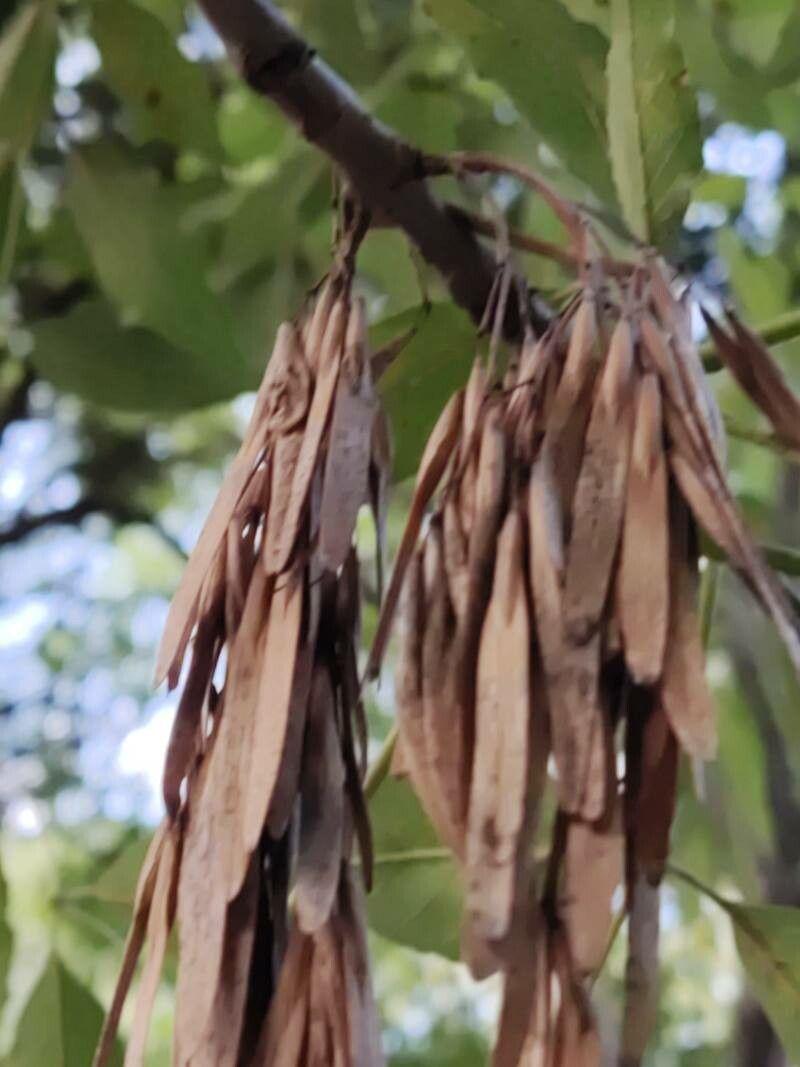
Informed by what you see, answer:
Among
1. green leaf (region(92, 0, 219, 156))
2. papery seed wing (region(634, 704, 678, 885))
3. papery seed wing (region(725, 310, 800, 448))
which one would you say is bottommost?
papery seed wing (region(634, 704, 678, 885))

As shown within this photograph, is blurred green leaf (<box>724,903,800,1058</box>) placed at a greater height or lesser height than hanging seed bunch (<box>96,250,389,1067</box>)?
lesser

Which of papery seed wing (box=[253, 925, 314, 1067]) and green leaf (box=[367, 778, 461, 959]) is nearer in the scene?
papery seed wing (box=[253, 925, 314, 1067])

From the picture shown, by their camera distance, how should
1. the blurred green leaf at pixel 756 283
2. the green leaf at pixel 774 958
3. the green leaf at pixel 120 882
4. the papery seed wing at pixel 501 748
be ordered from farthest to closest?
1. the blurred green leaf at pixel 756 283
2. the green leaf at pixel 120 882
3. the green leaf at pixel 774 958
4. the papery seed wing at pixel 501 748

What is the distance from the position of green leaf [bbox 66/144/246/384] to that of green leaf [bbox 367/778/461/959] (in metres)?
0.14

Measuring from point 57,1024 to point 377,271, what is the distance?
26 centimetres

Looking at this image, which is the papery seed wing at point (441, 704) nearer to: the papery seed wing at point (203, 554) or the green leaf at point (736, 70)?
the papery seed wing at point (203, 554)

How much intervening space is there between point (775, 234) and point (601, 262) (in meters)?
0.49

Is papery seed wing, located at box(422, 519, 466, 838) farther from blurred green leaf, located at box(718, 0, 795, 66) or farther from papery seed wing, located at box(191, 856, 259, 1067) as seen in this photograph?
blurred green leaf, located at box(718, 0, 795, 66)

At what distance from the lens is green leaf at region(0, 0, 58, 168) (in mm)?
391

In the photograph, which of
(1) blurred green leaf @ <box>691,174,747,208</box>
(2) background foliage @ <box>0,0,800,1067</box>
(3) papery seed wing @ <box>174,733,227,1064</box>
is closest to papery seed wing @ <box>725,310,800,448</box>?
(2) background foliage @ <box>0,0,800,1067</box>

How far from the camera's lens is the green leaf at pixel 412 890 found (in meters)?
0.35

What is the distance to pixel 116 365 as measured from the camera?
417mm

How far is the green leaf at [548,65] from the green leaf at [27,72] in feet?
0.48

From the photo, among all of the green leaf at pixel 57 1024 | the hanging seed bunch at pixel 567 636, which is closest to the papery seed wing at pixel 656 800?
the hanging seed bunch at pixel 567 636
